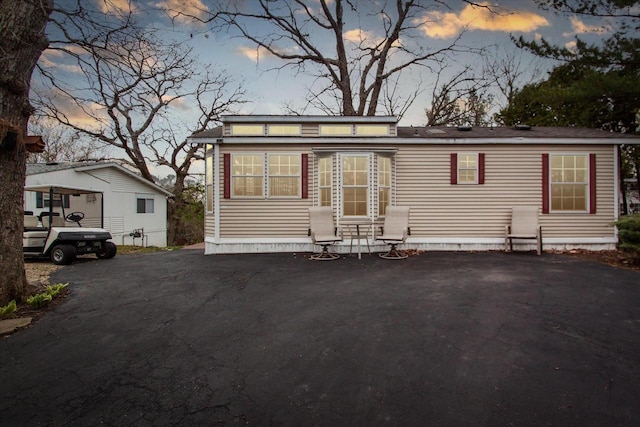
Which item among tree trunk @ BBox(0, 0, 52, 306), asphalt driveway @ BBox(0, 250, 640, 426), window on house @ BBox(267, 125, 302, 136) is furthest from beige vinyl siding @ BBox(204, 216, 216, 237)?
tree trunk @ BBox(0, 0, 52, 306)

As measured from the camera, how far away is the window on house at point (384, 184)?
8.80m

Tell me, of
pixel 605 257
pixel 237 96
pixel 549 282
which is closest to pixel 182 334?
pixel 549 282

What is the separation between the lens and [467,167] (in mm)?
9000

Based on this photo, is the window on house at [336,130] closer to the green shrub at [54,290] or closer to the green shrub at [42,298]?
the green shrub at [54,290]

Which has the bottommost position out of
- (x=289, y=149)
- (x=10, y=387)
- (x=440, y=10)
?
(x=10, y=387)

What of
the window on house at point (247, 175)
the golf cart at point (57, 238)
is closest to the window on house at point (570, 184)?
the window on house at point (247, 175)

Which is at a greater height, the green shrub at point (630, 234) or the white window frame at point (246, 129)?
the white window frame at point (246, 129)

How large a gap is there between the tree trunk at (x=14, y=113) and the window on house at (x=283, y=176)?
517 centimetres

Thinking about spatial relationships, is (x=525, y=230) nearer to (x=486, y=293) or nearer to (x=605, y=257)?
(x=605, y=257)

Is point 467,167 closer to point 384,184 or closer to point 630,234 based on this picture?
point 384,184

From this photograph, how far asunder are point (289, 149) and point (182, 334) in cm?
628

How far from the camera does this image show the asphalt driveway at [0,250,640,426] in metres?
2.21

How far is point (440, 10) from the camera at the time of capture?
54.9 ft

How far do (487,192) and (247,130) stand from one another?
23.0 ft
